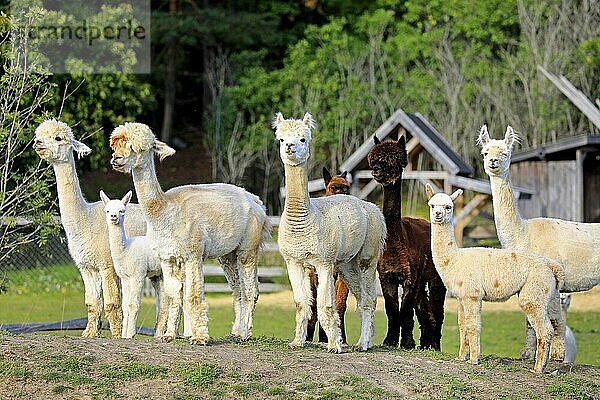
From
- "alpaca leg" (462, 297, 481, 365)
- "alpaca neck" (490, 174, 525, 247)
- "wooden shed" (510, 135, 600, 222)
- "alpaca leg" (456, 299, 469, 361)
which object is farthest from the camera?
"wooden shed" (510, 135, 600, 222)

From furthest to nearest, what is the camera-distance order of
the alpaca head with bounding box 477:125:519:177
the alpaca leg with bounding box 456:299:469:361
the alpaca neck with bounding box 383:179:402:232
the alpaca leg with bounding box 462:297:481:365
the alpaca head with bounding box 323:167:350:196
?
the alpaca head with bounding box 323:167:350:196 → the alpaca neck with bounding box 383:179:402:232 → the alpaca head with bounding box 477:125:519:177 → the alpaca leg with bounding box 456:299:469:361 → the alpaca leg with bounding box 462:297:481:365

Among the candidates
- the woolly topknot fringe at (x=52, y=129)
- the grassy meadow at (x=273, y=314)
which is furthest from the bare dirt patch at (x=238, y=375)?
the grassy meadow at (x=273, y=314)

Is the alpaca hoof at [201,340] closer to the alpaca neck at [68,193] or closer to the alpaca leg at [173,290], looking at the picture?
the alpaca leg at [173,290]

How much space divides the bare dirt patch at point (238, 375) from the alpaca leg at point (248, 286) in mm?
1037

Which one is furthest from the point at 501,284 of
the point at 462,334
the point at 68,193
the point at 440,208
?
the point at 68,193

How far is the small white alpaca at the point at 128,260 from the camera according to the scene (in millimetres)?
11352

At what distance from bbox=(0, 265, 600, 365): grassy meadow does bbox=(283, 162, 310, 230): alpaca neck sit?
592cm

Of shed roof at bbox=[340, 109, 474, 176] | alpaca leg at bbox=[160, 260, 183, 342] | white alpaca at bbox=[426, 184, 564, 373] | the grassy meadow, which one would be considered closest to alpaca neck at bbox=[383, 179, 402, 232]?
white alpaca at bbox=[426, 184, 564, 373]

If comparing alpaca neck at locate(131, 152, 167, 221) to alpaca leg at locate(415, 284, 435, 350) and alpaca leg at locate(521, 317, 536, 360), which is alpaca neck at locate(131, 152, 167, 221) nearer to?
alpaca leg at locate(415, 284, 435, 350)

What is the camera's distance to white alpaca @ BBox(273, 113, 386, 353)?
10.7m

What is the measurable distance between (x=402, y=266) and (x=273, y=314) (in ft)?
33.1

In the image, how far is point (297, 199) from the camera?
1080 centimetres

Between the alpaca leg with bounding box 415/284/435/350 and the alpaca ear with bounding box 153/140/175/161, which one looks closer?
the alpaca ear with bounding box 153/140/175/161

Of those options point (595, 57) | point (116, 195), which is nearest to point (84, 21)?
point (116, 195)
